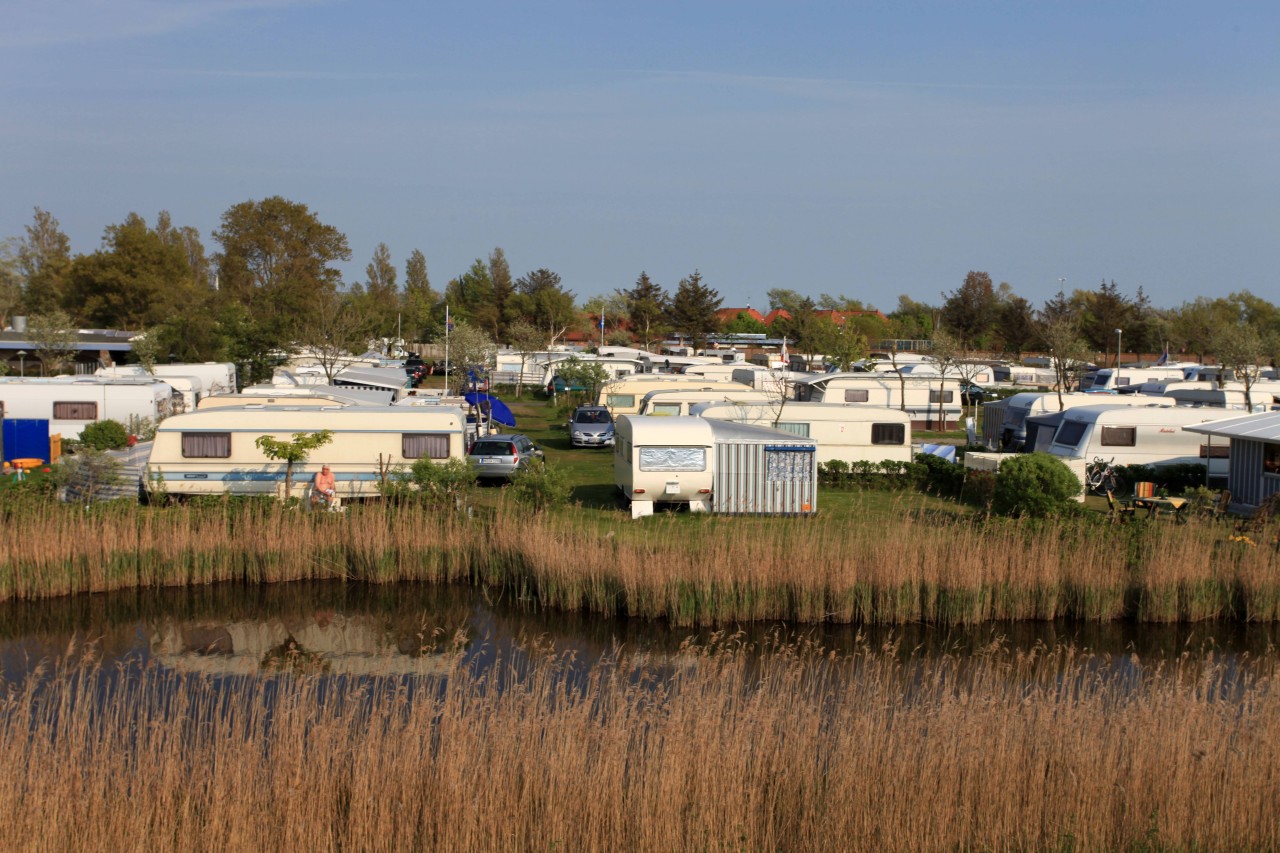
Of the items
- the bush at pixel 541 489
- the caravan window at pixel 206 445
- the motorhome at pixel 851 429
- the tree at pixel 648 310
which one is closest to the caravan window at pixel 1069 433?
the motorhome at pixel 851 429

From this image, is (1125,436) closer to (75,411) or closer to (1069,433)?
(1069,433)

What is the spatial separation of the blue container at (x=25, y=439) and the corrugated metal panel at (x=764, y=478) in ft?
46.8

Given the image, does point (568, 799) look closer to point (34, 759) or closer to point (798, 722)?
point (798, 722)

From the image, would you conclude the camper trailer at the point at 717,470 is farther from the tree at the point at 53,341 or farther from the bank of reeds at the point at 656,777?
the tree at the point at 53,341

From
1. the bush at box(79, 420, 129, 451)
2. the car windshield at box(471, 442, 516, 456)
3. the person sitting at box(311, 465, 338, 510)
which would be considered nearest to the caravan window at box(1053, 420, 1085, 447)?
the car windshield at box(471, 442, 516, 456)

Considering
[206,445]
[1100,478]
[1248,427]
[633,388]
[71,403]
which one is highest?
[633,388]

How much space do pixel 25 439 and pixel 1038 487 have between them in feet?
63.6

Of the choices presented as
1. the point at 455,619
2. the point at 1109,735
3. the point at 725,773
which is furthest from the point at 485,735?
the point at 455,619

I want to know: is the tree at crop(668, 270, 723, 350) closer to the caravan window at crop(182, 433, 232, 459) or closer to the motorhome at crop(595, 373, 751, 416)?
the motorhome at crop(595, 373, 751, 416)

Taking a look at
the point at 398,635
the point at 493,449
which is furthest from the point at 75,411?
the point at 398,635

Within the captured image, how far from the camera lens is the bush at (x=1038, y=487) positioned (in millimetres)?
16891

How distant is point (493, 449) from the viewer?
882 inches

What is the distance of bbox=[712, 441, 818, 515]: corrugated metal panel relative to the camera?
1870 centimetres

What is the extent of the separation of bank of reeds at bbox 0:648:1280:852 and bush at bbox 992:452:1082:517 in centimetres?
920
